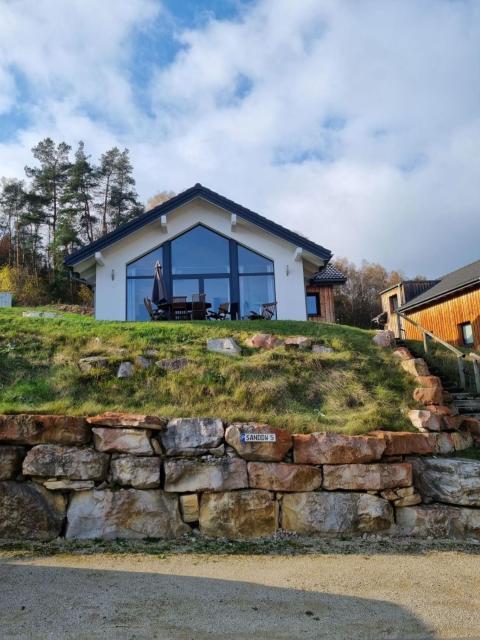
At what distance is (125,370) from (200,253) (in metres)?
8.26

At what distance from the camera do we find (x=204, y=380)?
9.04m

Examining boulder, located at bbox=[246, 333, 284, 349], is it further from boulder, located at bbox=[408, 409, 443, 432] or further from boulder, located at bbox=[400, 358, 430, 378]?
boulder, located at bbox=[408, 409, 443, 432]

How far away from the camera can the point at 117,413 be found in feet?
24.4

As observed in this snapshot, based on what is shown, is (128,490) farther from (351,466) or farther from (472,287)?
(472,287)

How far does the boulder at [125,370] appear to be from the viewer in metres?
9.06

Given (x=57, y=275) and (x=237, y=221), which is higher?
(x=57, y=275)

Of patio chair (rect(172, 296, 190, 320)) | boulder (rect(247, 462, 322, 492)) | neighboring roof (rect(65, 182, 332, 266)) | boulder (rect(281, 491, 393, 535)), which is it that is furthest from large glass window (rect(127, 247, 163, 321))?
boulder (rect(281, 491, 393, 535))

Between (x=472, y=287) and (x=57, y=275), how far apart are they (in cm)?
2905

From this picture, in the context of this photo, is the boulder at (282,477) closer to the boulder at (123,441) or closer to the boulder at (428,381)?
the boulder at (123,441)

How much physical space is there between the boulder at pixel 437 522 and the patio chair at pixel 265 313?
30.1ft

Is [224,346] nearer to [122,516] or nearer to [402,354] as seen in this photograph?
[402,354]

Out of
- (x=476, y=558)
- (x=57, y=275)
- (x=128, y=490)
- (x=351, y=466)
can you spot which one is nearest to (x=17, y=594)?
(x=128, y=490)

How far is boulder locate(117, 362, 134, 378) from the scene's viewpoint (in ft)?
29.7

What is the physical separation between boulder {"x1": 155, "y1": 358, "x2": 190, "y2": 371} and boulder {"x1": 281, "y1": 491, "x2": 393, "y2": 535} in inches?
135
